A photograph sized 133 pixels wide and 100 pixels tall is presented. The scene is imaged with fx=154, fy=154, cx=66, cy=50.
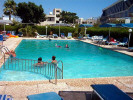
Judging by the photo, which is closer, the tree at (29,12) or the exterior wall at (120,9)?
the tree at (29,12)

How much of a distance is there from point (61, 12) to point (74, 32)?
168ft

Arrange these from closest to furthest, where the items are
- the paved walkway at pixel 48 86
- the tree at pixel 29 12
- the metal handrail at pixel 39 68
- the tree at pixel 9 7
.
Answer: the paved walkway at pixel 48 86 → the metal handrail at pixel 39 68 → the tree at pixel 29 12 → the tree at pixel 9 7

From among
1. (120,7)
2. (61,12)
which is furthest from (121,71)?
(61,12)

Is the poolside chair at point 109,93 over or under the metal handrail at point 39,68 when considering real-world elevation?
over

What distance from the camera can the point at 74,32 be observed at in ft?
84.9

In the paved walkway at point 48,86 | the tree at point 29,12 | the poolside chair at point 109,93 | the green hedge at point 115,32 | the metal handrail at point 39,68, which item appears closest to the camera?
the poolside chair at point 109,93

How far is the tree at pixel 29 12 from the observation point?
31.3m

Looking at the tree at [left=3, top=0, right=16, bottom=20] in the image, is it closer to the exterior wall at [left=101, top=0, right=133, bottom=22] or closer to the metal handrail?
the exterior wall at [left=101, top=0, right=133, bottom=22]

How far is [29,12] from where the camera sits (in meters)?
32.1

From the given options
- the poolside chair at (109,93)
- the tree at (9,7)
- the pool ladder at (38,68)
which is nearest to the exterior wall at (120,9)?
the tree at (9,7)

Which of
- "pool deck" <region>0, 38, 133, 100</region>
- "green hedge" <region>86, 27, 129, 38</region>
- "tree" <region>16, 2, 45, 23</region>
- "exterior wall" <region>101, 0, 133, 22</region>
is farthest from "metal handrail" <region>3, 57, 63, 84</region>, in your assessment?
"exterior wall" <region>101, 0, 133, 22</region>

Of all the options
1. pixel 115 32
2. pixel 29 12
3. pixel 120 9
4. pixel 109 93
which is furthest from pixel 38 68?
pixel 120 9

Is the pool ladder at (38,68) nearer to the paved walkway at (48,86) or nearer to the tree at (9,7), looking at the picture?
the paved walkway at (48,86)

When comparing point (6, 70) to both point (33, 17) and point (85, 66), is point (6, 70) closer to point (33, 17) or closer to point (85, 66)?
point (85, 66)
